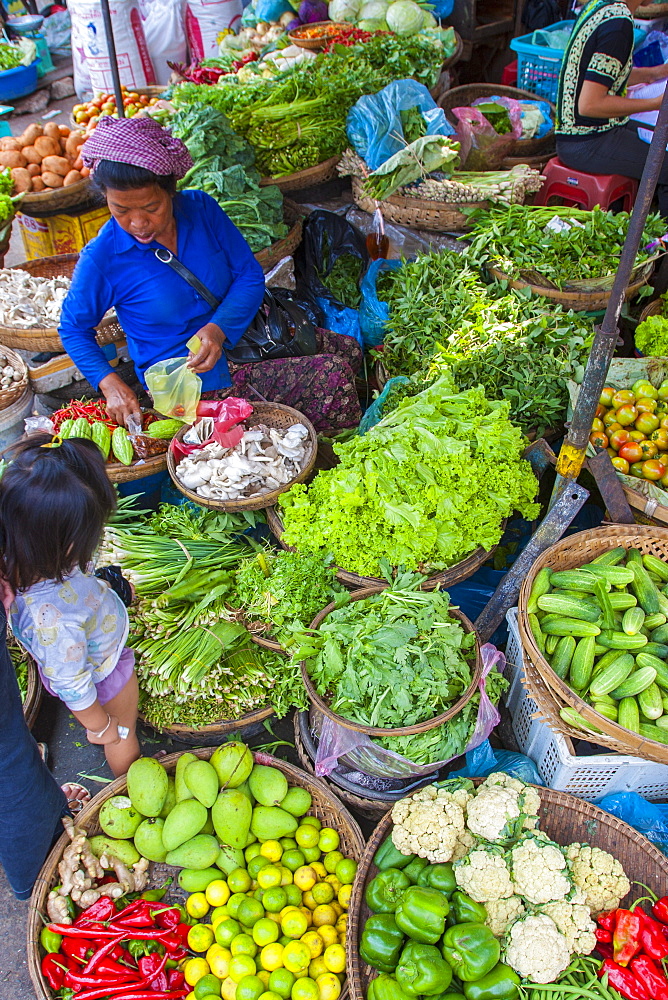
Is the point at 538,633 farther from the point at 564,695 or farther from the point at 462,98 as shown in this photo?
the point at 462,98

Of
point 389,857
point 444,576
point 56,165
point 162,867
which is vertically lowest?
point 162,867

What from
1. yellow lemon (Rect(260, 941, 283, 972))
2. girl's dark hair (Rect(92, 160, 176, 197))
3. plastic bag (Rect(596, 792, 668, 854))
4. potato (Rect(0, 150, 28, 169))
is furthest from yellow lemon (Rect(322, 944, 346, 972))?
potato (Rect(0, 150, 28, 169))

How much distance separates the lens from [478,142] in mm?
4535

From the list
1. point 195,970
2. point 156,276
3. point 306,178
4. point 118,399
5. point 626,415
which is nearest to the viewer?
point 195,970

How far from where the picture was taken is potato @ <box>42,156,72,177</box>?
4.82 metres

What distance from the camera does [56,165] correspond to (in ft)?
15.8

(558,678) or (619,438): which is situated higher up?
(619,438)

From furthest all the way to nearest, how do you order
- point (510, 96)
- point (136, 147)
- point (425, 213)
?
1. point (510, 96)
2. point (425, 213)
3. point (136, 147)

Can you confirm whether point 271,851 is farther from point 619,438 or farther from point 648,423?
point 648,423

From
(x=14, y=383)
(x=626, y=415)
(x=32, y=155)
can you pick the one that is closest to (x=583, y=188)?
(x=626, y=415)

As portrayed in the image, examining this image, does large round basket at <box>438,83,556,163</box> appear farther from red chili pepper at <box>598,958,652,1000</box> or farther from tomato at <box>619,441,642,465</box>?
red chili pepper at <box>598,958,652,1000</box>

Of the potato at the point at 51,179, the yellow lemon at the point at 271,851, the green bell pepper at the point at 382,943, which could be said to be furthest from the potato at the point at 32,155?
the green bell pepper at the point at 382,943

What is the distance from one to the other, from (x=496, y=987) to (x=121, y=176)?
3.02 m

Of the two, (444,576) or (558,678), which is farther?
(444,576)
